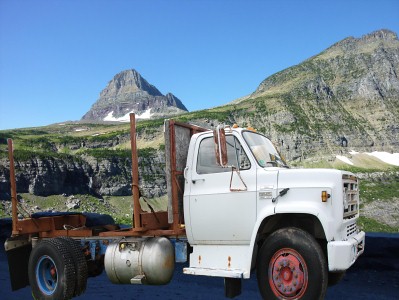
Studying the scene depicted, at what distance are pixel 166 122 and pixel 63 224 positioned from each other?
12.2 feet

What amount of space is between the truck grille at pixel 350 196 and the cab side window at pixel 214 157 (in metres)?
1.52

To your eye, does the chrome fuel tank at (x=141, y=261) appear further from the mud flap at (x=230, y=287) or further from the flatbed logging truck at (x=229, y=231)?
the mud flap at (x=230, y=287)

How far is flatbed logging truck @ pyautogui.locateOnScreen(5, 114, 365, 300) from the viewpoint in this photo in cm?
586

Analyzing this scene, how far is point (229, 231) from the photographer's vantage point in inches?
256

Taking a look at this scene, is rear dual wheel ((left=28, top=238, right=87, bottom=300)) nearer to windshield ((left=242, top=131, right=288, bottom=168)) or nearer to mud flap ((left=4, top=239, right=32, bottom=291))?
mud flap ((left=4, top=239, right=32, bottom=291))

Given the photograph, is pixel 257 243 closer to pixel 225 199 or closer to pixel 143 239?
pixel 225 199

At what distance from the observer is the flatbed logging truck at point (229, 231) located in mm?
5855

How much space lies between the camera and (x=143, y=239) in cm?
718

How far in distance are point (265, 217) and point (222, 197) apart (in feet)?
2.64

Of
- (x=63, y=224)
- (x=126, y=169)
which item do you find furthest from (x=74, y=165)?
(x=63, y=224)

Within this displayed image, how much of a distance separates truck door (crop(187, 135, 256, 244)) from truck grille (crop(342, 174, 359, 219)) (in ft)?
4.52

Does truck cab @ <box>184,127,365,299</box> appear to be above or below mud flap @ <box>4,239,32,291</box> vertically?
above

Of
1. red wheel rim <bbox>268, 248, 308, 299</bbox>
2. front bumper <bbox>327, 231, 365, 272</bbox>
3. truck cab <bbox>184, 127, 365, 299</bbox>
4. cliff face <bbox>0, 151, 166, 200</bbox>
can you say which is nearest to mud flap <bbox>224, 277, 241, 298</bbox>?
truck cab <bbox>184, 127, 365, 299</bbox>

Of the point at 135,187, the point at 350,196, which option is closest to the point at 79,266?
the point at 135,187
